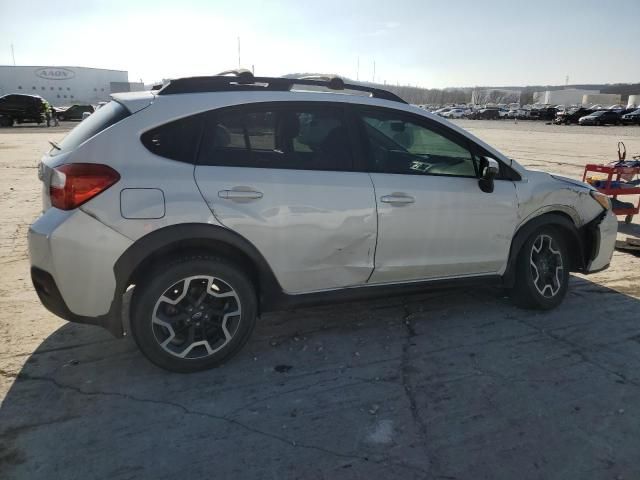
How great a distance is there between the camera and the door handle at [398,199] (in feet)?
11.3

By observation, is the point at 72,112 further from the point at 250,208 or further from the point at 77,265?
the point at 250,208

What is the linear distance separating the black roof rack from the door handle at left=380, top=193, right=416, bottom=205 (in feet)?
2.63

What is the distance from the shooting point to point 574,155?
17.5m

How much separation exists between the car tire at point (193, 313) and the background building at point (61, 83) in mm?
87029

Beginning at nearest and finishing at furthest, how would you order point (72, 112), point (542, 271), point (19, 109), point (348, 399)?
point (348, 399), point (542, 271), point (19, 109), point (72, 112)

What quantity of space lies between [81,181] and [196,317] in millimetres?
1084

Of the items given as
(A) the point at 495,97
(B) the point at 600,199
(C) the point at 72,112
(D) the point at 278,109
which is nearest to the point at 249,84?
(D) the point at 278,109

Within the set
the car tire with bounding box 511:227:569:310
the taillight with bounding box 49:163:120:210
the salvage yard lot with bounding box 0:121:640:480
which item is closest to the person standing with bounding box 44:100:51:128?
the salvage yard lot with bounding box 0:121:640:480

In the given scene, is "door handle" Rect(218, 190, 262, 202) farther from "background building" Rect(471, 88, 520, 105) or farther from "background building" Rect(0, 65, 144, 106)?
"background building" Rect(471, 88, 520, 105)

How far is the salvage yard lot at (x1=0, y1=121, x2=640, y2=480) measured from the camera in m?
2.44

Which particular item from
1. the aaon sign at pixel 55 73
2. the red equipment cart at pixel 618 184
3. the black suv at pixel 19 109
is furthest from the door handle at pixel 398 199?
the aaon sign at pixel 55 73

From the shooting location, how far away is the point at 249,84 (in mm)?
3410

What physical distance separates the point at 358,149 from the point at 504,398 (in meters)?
1.88

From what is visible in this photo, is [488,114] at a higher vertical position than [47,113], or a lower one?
higher
